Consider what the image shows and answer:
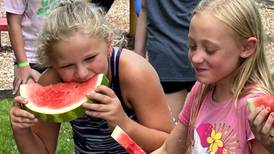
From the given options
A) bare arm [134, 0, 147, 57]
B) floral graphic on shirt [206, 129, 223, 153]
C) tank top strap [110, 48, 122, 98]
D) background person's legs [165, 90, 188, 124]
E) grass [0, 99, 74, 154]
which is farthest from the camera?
grass [0, 99, 74, 154]

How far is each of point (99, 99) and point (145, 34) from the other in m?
2.00

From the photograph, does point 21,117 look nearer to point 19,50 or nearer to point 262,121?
point 262,121

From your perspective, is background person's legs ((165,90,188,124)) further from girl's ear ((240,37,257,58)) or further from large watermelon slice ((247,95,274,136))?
large watermelon slice ((247,95,274,136))

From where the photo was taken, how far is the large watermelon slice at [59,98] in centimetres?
283

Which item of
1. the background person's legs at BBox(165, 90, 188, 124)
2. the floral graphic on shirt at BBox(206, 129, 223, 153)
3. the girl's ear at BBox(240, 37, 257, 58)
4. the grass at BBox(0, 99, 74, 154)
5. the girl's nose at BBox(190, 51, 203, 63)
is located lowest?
the grass at BBox(0, 99, 74, 154)

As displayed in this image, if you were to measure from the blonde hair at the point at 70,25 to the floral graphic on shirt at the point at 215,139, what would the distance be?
701mm

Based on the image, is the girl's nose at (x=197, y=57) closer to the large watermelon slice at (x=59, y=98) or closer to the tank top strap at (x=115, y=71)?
the large watermelon slice at (x=59, y=98)

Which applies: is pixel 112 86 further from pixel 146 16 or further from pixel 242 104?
pixel 146 16

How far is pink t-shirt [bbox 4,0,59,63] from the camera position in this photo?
4359mm

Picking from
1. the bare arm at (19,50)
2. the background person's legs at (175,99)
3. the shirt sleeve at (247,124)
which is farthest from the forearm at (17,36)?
the shirt sleeve at (247,124)

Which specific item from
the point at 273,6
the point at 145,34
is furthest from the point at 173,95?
the point at 273,6

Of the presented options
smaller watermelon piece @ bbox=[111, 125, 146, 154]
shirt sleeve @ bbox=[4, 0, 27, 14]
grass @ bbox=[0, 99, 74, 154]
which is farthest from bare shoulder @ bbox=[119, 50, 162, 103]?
grass @ bbox=[0, 99, 74, 154]

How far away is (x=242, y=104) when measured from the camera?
7.97ft

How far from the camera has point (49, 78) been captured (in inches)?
129
